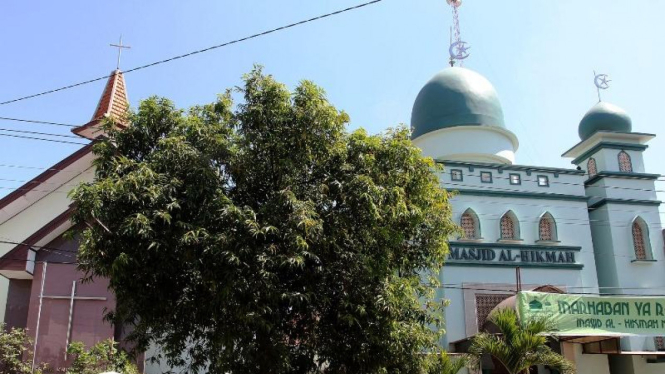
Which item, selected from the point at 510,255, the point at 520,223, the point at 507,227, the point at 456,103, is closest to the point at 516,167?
Answer: the point at 520,223

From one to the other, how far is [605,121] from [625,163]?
1.87 metres

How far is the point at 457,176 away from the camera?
73.2 feet

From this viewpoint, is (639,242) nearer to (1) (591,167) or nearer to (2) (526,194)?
(1) (591,167)

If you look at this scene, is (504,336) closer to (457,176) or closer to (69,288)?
(457,176)

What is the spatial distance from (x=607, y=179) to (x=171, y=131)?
18516mm

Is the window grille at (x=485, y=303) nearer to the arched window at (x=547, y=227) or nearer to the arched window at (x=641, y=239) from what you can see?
the arched window at (x=547, y=227)

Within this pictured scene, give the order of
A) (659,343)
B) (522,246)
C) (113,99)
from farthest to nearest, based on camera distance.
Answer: (659,343) < (522,246) < (113,99)

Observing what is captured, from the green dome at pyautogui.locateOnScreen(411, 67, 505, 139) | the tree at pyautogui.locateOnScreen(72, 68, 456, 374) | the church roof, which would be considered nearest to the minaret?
the green dome at pyautogui.locateOnScreen(411, 67, 505, 139)

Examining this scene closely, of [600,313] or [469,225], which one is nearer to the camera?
[600,313]

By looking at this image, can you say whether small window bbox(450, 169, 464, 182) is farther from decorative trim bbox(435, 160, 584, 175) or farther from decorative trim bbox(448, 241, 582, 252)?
decorative trim bbox(448, 241, 582, 252)

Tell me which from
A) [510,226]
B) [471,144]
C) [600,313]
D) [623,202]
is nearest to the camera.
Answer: [600,313]

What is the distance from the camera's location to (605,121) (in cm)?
2559

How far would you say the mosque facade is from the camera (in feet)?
69.1

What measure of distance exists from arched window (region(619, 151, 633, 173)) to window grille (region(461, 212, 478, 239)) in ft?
23.6
